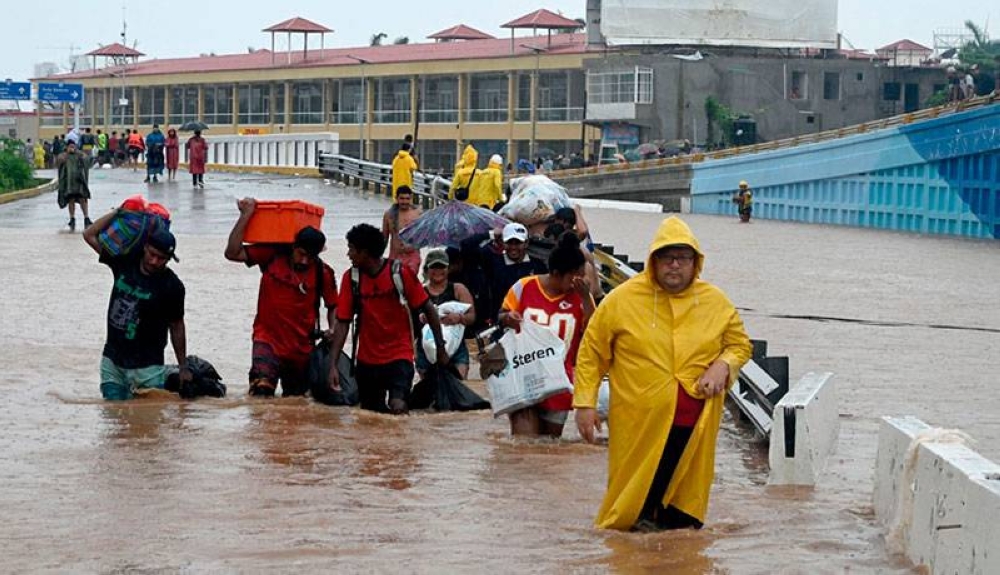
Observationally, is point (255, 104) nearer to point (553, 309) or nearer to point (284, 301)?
point (284, 301)

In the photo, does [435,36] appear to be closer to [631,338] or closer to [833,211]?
[833,211]

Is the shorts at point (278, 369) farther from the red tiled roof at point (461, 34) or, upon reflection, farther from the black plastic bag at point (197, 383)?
the red tiled roof at point (461, 34)

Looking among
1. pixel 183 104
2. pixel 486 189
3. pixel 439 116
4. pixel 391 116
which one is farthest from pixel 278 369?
pixel 183 104

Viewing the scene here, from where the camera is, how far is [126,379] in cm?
1184

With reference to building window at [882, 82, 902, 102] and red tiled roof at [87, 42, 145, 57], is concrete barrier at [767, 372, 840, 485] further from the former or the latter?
red tiled roof at [87, 42, 145, 57]

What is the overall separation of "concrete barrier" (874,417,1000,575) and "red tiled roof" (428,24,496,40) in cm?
→ 7648

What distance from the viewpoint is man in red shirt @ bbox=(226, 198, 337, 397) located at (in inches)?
472

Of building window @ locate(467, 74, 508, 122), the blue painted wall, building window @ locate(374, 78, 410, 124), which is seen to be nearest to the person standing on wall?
the blue painted wall

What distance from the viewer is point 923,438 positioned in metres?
7.64

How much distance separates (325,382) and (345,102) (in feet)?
238

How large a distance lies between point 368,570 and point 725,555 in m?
1.52

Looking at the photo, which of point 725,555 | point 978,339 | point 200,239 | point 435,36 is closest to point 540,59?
point 435,36

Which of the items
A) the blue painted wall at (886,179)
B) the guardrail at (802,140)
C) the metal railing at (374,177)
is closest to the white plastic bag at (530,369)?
the metal railing at (374,177)

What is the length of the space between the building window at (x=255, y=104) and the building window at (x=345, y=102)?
4232 millimetres
